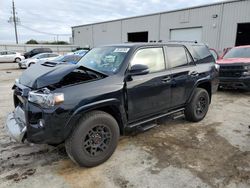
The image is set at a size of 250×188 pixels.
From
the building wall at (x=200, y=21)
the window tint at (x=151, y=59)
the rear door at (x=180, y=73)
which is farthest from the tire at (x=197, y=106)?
the building wall at (x=200, y=21)

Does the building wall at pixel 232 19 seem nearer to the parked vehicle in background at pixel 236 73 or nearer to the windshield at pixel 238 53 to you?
the windshield at pixel 238 53

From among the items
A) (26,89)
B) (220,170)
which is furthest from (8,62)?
(220,170)

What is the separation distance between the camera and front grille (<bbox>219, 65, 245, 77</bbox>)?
7.65 meters

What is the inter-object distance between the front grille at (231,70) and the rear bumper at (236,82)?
142mm

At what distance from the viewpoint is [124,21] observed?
90.3ft

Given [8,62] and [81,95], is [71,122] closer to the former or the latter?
[81,95]

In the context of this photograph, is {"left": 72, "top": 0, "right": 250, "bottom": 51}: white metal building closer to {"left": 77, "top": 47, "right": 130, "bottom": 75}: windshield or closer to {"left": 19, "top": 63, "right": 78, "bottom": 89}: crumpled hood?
{"left": 77, "top": 47, "right": 130, "bottom": 75}: windshield

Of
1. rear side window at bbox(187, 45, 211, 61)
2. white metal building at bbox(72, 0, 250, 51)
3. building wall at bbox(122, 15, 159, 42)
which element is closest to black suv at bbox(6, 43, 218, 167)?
rear side window at bbox(187, 45, 211, 61)

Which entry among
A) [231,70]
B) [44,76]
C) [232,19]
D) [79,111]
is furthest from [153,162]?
[232,19]

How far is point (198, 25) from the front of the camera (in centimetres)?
1944

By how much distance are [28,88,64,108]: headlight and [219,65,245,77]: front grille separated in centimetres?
683

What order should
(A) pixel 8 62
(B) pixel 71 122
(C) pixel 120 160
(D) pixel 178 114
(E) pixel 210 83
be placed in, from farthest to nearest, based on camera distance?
(A) pixel 8 62
(E) pixel 210 83
(D) pixel 178 114
(C) pixel 120 160
(B) pixel 71 122

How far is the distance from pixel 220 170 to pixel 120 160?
1.48 metres

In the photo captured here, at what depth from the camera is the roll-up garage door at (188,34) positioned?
19.9 meters
